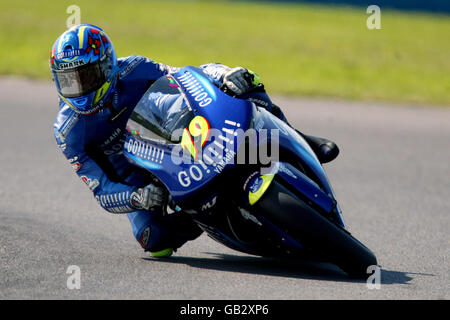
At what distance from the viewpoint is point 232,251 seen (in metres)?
5.87

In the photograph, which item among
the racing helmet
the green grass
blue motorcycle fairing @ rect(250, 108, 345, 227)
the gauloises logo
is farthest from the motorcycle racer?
the green grass

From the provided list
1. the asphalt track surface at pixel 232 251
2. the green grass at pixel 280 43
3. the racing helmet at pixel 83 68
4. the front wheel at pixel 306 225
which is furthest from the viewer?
the green grass at pixel 280 43

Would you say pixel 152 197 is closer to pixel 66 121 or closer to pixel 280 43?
pixel 66 121

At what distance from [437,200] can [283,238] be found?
144 inches

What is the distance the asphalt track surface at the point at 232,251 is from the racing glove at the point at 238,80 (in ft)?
3.77

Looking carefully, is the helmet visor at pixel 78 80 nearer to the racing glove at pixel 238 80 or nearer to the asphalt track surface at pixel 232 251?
the racing glove at pixel 238 80

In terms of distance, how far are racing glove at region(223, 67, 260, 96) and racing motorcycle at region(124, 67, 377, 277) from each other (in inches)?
5.7

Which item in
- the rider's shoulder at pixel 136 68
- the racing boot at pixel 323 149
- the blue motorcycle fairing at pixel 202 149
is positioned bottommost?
the racing boot at pixel 323 149

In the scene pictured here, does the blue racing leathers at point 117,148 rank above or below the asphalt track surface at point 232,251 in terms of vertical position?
above

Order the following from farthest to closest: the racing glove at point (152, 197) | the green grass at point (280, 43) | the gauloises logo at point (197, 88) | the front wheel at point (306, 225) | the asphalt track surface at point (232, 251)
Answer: the green grass at point (280, 43) < the racing glove at point (152, 197) < the gauloises logo at point (197, 88) < the asphalt track surface at point (232, 251) < the front wheel at point (306, 225)

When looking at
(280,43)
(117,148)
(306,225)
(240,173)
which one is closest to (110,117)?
(117,148)

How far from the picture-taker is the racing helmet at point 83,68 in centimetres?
486

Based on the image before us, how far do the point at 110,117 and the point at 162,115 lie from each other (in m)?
0.76

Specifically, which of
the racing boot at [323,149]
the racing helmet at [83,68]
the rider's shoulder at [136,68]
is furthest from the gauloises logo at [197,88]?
the racing boot at [323,149]
